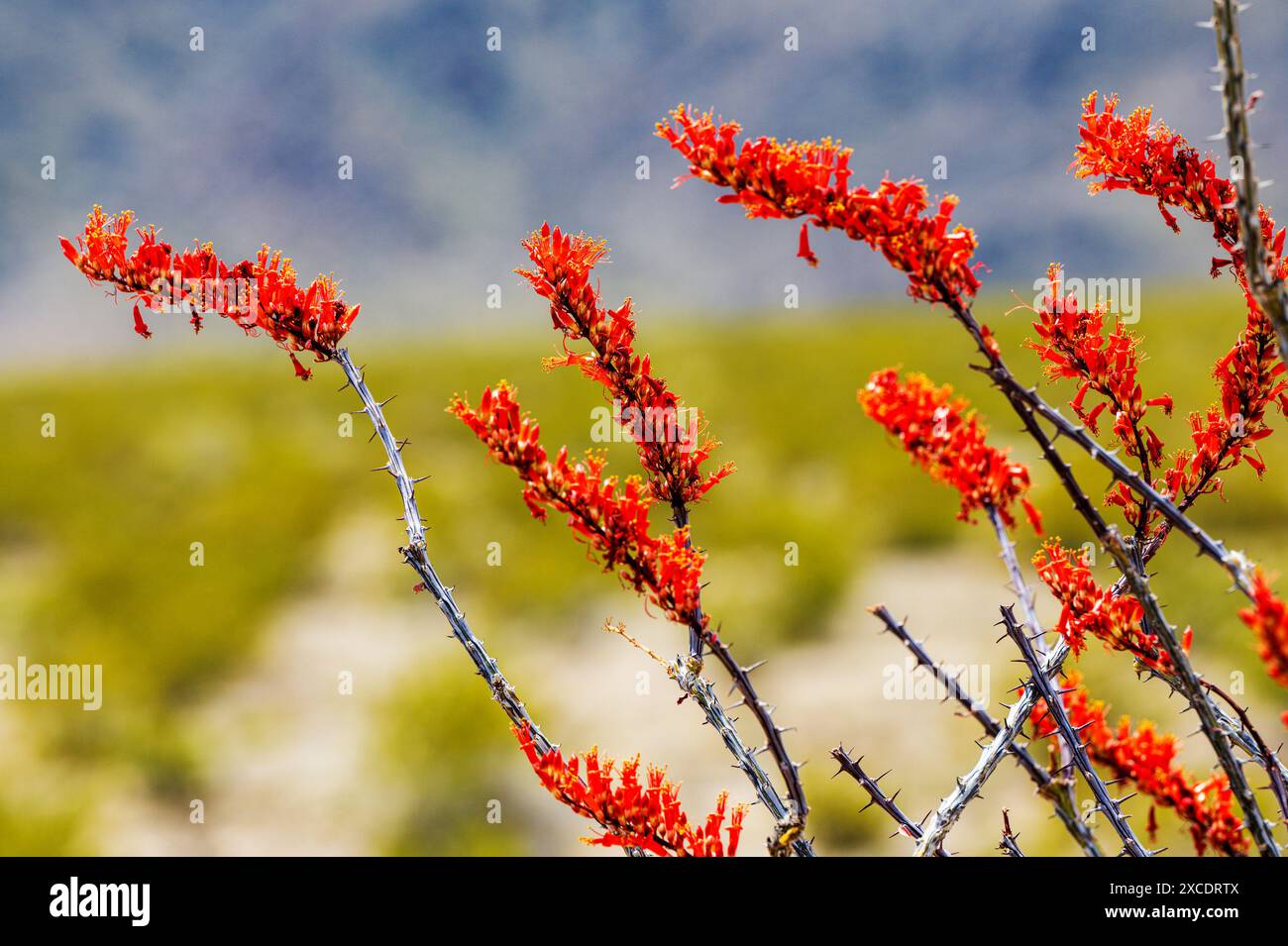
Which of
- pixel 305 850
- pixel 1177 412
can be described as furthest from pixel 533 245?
pixel 1177 412

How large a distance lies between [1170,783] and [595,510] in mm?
988

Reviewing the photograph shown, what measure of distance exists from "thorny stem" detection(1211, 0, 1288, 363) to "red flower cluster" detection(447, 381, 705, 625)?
2.70 ft

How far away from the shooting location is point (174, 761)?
7.79 meters

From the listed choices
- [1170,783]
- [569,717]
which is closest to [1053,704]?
[1170,783]

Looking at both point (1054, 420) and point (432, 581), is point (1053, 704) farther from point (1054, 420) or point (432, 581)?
point (432, 581)

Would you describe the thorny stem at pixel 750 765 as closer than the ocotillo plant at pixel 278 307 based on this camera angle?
Yes

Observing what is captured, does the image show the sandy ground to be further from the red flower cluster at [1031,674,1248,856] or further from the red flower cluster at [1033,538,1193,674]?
the red flower cluster at [1031,674,1248,856]

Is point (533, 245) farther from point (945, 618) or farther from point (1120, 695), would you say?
point (945, 618)

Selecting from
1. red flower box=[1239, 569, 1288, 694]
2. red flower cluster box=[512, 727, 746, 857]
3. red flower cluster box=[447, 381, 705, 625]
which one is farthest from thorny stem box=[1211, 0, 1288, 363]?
red flower cluster box=[512, 727, 746, 857]

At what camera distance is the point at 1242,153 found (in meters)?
1.20

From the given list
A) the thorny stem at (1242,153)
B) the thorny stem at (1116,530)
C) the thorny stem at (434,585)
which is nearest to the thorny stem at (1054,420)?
the thorny stem at (1116,530)

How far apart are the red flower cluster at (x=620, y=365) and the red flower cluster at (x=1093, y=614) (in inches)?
26.4

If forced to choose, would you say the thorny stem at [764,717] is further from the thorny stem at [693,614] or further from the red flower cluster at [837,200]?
the red flower cluster at [837,200]

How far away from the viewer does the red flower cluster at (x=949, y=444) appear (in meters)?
1.31
